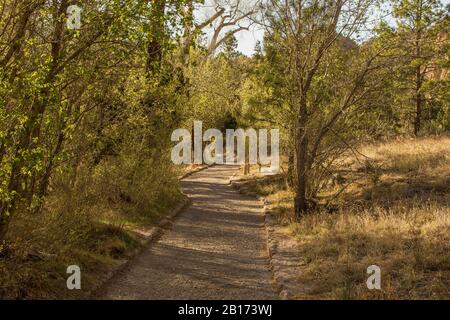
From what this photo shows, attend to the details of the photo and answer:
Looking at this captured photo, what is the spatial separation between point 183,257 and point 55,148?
11.7 ft

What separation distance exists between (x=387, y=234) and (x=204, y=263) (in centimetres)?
379

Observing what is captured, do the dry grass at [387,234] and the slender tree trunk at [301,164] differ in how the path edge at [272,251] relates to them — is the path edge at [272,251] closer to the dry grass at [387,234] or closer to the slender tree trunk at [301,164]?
the dry grass at [387,234]

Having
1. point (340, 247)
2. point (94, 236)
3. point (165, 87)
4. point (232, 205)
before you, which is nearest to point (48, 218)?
point (94, 236)

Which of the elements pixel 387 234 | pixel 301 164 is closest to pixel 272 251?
pixel 387 234

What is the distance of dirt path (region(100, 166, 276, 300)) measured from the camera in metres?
7.78

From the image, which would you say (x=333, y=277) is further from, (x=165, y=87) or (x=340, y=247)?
(x=165, y=87)

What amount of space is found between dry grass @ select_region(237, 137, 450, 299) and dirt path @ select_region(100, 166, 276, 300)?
96 centimetres

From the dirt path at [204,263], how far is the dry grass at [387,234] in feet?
3.16

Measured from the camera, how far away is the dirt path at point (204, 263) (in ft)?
25.5

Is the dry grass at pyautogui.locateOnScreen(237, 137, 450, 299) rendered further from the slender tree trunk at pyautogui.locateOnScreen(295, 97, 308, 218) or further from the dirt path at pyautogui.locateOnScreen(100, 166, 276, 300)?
the dirt path at pyautogui.locateOnScreen(100, 166, 276, 300)

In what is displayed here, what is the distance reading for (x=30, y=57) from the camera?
6855mm

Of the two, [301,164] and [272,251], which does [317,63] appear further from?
[272,251]

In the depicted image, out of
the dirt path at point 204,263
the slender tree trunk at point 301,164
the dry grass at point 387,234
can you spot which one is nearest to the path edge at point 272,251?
the dirt path at point 204,263
